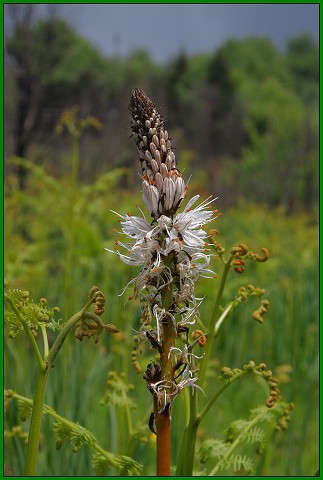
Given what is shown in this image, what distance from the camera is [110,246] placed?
4074 mm

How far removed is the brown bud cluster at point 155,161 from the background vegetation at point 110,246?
25cm

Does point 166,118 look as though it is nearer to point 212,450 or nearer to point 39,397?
point 39,397

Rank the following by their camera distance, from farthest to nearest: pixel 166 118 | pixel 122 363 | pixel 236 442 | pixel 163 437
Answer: pixel 122 363 → pixel 236 442 → pixel 166 118 → pixel 163 437

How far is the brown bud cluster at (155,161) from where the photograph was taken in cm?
90

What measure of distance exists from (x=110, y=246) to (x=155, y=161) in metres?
3.20

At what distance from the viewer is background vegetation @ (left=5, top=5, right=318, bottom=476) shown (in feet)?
7.93

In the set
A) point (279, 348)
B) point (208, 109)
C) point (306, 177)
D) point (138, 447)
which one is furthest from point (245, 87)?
point (138, 447)

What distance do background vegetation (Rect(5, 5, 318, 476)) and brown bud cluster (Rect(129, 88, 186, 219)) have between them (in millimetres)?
246

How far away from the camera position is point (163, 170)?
90cm

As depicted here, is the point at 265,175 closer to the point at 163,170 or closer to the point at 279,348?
the point at 279,348

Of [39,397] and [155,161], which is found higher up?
[155,161]

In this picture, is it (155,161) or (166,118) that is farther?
(166,118)

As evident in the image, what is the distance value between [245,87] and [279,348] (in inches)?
1252

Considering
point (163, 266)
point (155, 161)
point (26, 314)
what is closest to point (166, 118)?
point (155, 161)
